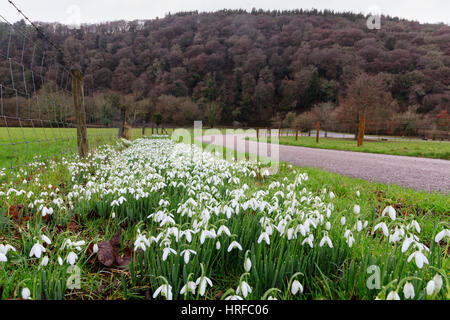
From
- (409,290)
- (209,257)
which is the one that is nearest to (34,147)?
(209,257)

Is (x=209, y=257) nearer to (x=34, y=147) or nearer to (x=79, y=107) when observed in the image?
(x=79, y=107)

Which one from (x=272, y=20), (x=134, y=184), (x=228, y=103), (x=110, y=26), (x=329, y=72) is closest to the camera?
(x=134, y=184)

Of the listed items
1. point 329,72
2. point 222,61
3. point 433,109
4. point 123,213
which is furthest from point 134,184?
point 222,61

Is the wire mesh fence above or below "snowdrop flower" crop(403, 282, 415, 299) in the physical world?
above

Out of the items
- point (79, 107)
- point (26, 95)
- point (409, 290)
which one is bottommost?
point (409, 290)

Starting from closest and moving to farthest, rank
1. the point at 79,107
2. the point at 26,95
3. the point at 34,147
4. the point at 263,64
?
the point at 26,95
the point at 79,107
the point at 34,147
the point at 263,64

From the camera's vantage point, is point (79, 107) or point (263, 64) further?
point (263, 64)

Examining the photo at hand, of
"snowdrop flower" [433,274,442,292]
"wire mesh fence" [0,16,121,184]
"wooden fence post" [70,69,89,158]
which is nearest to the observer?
"snowdrop flower" [433,274,442,292]

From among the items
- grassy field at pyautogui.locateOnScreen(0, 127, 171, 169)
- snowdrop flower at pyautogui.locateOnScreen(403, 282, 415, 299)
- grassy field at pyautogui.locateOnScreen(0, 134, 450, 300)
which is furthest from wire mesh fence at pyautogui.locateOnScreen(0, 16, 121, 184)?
snowdrop flower at pyautogui.locateOnScreen(403, 282, 415, 299)

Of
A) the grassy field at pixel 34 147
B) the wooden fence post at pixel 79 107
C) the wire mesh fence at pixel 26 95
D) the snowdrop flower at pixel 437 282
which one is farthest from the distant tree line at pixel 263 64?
the snowdrop flower at pixel 437 282

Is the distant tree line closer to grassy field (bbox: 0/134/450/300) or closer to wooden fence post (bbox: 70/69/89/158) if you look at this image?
wooden fence post (bbox: 70/69/89/158)

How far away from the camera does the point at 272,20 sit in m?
87.8
